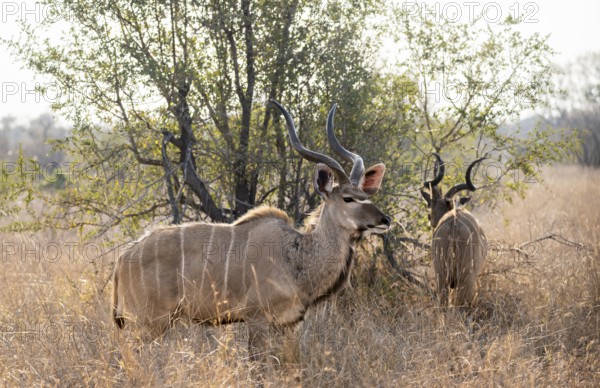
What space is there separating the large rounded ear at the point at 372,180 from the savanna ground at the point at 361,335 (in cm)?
86

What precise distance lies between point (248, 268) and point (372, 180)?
1096 mm

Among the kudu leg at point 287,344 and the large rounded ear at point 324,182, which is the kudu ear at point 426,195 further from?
the kudu leg at point 287,344

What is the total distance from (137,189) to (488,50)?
344 centimetres

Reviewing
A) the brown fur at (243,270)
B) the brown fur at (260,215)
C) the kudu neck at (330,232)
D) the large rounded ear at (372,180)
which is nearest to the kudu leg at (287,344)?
the brown fur at (243,270)

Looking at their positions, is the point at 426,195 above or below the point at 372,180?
below

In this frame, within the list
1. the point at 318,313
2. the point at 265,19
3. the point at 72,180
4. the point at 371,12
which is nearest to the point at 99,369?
the point at 318,313

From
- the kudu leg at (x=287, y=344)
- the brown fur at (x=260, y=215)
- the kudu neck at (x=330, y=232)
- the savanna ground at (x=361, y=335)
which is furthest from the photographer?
the brown fur at (x=260, y=215)

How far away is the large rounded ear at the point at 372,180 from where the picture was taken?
4.54 m

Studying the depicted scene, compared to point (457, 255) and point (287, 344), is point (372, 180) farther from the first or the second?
point (287, 344)

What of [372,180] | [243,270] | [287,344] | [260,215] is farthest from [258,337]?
[372,180]

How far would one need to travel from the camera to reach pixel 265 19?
5.55 meters

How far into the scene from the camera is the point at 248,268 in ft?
13.5

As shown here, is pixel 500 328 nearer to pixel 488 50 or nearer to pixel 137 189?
pixel 488 50

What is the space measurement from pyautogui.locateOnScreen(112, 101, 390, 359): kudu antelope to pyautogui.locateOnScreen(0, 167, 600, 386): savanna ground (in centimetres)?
17
